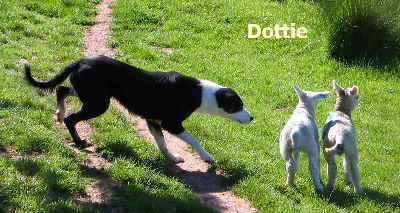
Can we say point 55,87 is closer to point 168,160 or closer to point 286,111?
point 168,160

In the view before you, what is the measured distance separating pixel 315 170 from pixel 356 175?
55 centimetres

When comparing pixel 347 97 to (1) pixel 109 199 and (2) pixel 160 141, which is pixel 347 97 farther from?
(1) pixel 109 199

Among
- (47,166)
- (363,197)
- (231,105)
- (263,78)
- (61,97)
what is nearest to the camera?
(47,166)

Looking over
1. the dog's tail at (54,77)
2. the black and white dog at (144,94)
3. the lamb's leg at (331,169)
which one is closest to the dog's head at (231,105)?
the black and white dog at (144,94)

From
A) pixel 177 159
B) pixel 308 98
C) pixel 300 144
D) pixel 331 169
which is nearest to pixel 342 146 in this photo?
pixel 331 169

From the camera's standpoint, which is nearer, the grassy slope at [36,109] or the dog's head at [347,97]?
the grassy slope at [36,109]

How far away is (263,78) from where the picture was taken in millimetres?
11406

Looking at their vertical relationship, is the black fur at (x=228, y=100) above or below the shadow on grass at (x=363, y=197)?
above

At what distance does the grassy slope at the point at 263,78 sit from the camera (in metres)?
7.32

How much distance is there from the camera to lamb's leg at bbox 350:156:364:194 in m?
7.06

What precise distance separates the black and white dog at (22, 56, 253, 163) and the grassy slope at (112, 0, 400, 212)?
0.74 metres

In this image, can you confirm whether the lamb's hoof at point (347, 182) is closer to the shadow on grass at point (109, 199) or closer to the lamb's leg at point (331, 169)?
the lamb's leg at point (331, 169)

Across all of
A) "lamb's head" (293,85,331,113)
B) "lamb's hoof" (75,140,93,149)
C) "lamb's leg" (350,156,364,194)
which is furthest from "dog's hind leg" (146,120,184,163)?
"lamb's leg" (350,156,364,194)

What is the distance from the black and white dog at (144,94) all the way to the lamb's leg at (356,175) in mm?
1719
